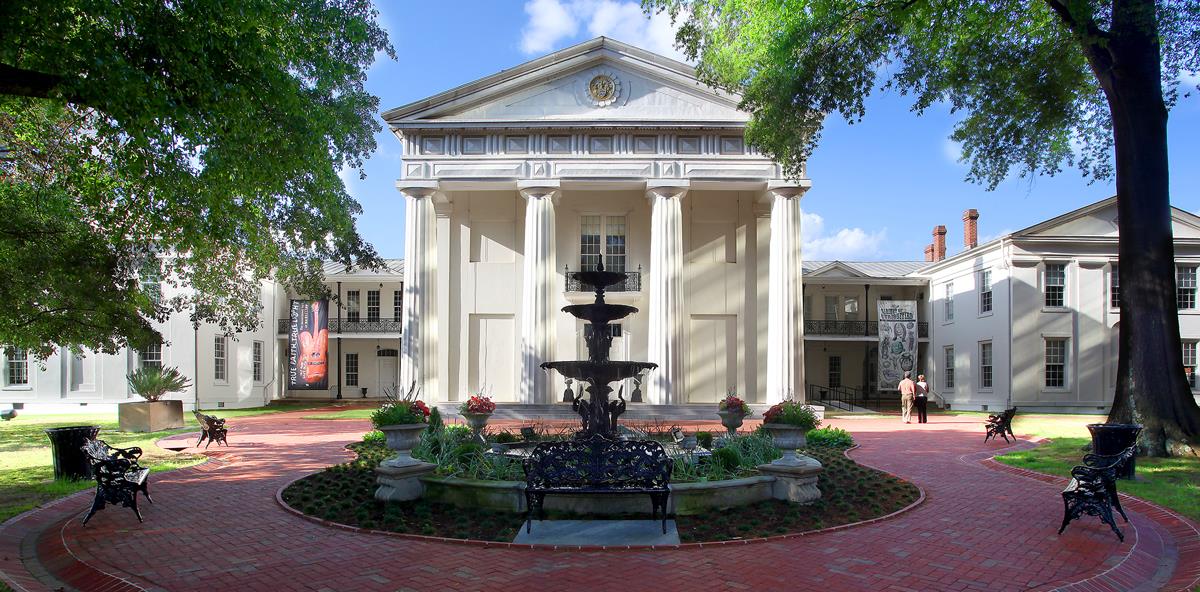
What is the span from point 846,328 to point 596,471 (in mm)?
29549

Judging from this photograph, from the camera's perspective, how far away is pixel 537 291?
82.3 feet

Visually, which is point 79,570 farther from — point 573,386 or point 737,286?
point 737,286

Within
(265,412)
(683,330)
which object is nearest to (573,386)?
(683,330)

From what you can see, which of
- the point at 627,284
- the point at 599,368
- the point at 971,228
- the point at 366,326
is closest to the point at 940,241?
the point at 971,228

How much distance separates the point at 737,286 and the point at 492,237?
8.99 meters

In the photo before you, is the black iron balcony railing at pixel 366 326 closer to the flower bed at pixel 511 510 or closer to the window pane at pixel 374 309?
the window pane at pixel 374 309

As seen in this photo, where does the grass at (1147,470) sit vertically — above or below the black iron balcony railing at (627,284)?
below

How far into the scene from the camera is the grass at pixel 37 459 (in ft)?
32.2

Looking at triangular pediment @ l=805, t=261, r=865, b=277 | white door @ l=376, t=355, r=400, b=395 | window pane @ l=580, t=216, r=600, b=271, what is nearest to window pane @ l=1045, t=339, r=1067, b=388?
triangular pediment @ l=805, t=261, r=865, b=277

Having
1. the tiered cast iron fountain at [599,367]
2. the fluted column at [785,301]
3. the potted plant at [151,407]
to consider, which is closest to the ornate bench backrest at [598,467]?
the tiered cast iron fountain at [599,367]

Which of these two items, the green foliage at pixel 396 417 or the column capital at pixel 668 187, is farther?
the column capital at pixel 668 187

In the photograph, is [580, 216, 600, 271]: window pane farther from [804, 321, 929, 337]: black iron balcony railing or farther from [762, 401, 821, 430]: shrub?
[762, 401, 821, 430]: shrub

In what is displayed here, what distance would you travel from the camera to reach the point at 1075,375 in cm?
2917

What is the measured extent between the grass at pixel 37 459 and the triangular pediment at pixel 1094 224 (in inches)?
1129
